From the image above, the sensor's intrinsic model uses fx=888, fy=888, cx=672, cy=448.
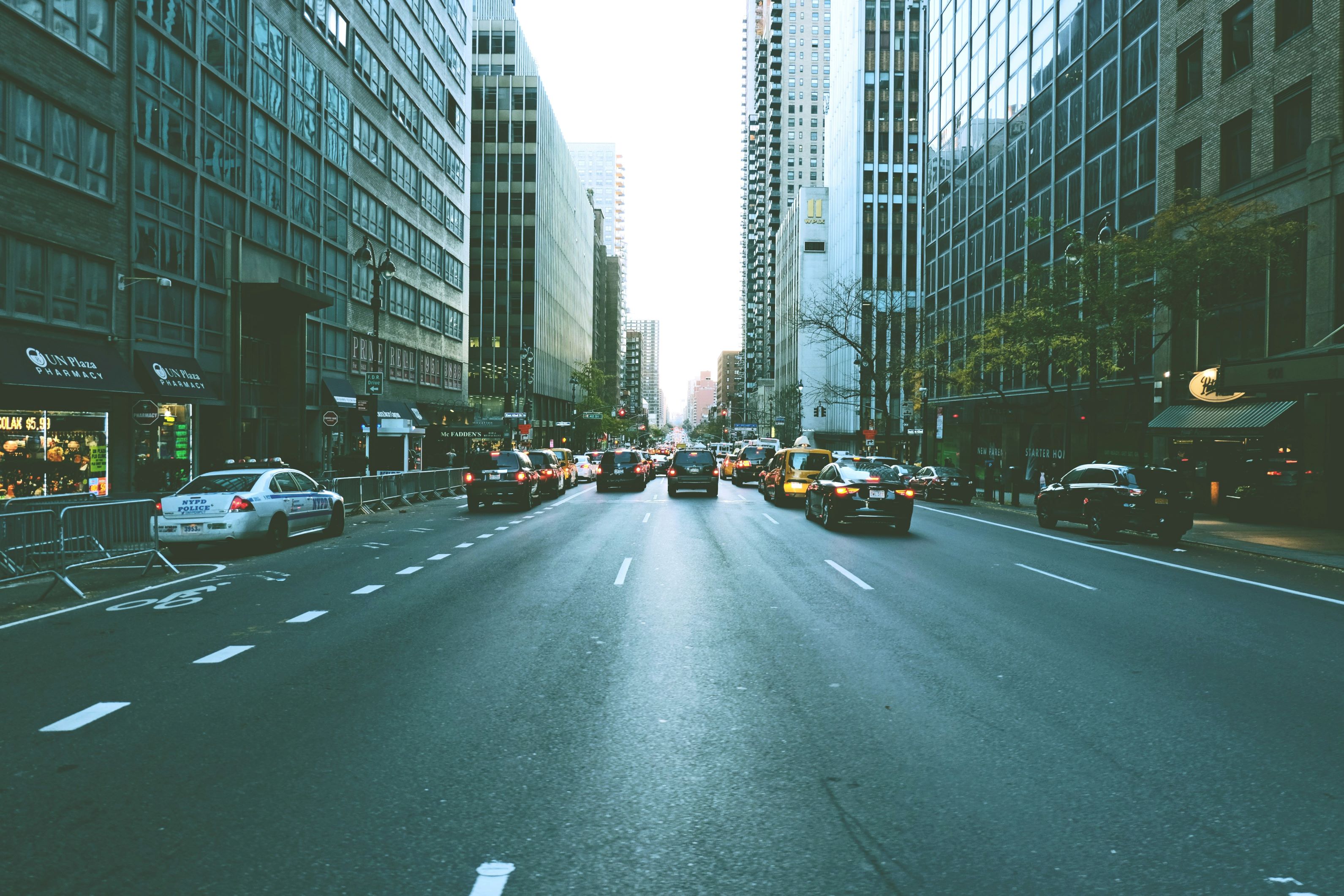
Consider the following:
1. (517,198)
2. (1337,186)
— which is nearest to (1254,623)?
(1337,186)

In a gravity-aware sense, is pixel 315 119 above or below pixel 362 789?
above

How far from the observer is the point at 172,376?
83.5 ft

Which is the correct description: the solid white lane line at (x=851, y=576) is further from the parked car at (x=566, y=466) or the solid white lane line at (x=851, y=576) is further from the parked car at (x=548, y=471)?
the parked car at (x=566, y=466)

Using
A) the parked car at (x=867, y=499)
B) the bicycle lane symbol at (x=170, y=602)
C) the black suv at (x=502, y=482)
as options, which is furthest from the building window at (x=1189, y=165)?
the bicycle lane symbol at (x=170, y=602)

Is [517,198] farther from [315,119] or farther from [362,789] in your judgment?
[362,789]

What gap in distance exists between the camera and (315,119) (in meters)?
37.8

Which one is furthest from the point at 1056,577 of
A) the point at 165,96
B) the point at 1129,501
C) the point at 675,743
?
the point at 165,96

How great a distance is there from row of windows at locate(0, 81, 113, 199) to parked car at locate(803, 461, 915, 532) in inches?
777

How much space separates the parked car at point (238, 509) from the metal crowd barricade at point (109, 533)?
1.32ft

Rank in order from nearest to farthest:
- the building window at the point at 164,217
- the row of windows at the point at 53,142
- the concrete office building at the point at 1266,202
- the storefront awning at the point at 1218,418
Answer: the row of windows at the point at 53,142 → the concrete office building at the point at 1266,202 → the storefront awning at the point at 1218,418 → the building window at the point at 164,217

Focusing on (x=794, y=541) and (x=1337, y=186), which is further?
(x=1337, y=186)

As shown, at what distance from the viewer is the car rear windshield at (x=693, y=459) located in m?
34.1

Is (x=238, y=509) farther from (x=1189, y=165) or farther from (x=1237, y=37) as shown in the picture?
(x=1237, y=37)

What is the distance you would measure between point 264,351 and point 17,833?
32.5 meters
